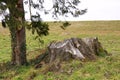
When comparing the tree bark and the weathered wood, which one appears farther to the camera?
the tree bark

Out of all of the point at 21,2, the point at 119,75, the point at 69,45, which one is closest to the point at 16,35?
the point at 21,2

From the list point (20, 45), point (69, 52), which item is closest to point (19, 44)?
point (20, 45)

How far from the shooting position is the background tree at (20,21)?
53.4ft

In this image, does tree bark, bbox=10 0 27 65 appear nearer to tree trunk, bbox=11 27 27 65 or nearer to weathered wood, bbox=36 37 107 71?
tree trunk, bbox=11 27 27 65

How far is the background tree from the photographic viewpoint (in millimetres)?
16266

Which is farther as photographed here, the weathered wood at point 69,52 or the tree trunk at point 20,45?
the tree trunk at point 20,45

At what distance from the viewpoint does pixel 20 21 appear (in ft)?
53.5

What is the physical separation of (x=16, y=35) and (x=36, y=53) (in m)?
2.46

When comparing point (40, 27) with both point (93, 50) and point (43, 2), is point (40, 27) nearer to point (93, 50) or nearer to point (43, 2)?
point (43, 2)

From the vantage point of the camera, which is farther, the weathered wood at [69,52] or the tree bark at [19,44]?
the tree bark at [19,44]

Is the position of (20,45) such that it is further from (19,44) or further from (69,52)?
(69,52)

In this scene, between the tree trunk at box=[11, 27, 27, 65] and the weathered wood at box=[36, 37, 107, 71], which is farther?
the tree trunk at box=[11, 27, 27, 65]

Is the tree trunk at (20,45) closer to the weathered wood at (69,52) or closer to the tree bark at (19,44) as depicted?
the tree bark at (19,44)

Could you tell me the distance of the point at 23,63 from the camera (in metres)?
17.4
